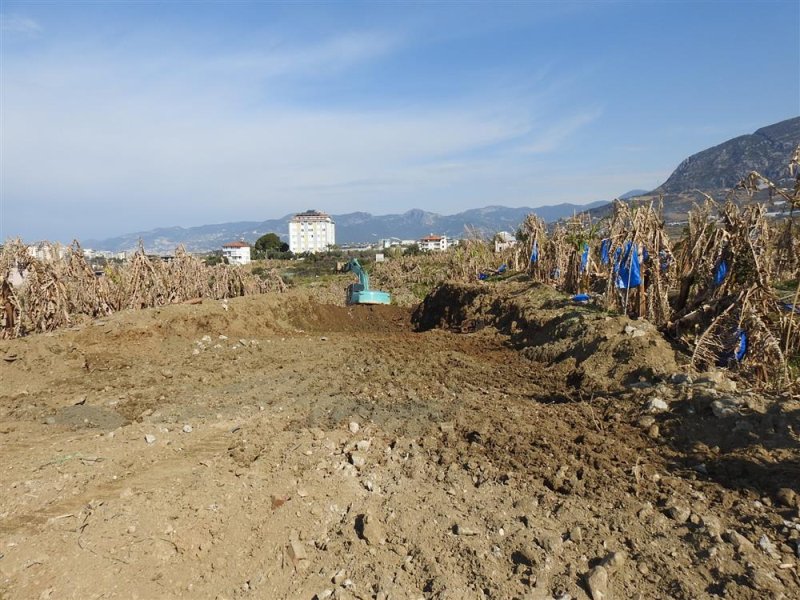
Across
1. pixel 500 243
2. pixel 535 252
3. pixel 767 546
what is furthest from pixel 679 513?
pixel 500 243

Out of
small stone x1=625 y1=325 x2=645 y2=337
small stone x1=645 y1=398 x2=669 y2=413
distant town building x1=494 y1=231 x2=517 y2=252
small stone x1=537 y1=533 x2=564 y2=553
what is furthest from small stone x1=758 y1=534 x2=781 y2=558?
distant town building x1=494 y1=231 x2=517 y2=252

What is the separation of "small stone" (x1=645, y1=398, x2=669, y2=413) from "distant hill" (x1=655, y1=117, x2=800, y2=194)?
254 ft

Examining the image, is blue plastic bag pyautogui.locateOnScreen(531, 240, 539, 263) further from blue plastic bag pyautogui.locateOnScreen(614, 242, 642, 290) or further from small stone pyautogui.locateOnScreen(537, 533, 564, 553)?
small stone pyautogui.locateOnScreen(537, 533, 564, 553)

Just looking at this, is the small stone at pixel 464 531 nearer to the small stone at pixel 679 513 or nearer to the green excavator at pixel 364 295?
the small stone at pixel 679 513

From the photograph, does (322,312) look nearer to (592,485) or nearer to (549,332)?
(549,332)

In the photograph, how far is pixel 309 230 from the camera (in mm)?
130625

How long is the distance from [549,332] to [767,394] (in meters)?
3.80

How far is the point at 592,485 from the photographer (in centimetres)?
373

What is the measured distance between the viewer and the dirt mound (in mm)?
5941

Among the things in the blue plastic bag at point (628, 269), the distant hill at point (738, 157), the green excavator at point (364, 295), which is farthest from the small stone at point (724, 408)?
the distant hill at point (738, 157)

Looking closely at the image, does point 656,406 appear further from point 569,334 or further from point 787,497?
point 569,334

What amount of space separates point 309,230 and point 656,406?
427 ft

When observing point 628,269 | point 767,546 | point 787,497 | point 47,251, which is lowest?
point 767,546

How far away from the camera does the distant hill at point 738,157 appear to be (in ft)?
249
